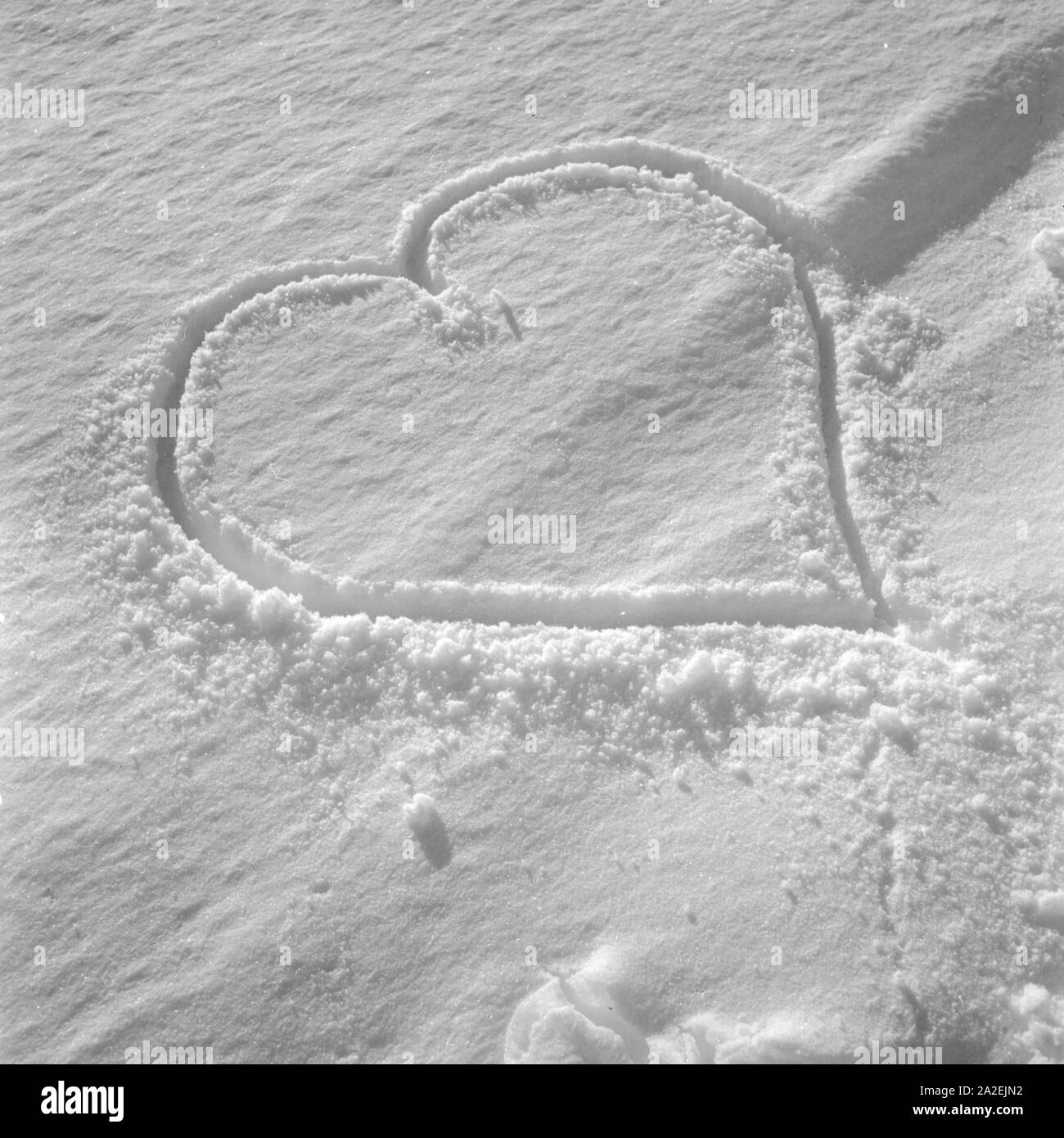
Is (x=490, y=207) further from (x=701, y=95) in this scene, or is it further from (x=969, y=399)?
(x=969, y=399)

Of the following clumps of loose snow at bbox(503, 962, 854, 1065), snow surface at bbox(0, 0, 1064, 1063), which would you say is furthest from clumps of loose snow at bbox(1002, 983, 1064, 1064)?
clumps of loose snow at bbox(503, 962, 854, 1065)

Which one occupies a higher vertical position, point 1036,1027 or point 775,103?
point 775,103

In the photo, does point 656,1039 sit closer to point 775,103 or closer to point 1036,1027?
point 1036,1027

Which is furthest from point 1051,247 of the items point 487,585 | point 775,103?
point 487,585

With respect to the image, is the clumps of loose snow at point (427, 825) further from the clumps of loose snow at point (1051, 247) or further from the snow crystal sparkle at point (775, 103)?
the snow crystal sparkle at point (775, 103)

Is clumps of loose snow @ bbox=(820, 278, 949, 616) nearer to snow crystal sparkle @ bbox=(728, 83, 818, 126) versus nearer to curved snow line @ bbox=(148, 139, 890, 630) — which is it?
curved snow line @ bbox=(148, 139, 890, 630)
